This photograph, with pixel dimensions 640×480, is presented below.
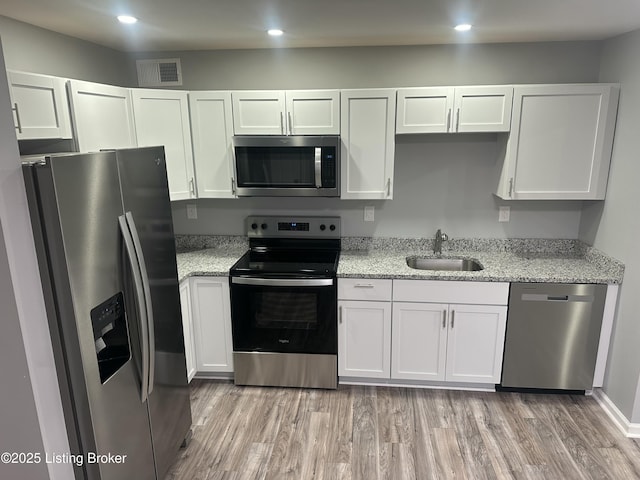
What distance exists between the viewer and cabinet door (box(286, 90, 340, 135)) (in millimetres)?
2828

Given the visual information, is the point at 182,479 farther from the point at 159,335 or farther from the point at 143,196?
the point at 143,196

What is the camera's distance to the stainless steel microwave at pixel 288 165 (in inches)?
111

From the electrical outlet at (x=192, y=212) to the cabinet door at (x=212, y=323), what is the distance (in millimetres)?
757

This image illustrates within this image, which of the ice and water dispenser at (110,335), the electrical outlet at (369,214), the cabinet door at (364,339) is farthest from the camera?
the electrical outlet at (369,214)

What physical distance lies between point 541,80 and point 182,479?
3.48 m

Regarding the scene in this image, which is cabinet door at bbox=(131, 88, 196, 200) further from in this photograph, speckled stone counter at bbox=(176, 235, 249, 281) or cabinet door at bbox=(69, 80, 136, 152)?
speckled stone counter at bbox=(176, 235, 249, 281)

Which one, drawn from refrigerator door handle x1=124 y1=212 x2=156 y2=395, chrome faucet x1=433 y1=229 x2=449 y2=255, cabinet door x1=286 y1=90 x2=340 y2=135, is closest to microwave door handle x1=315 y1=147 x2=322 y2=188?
cabinet door x1=286 y1=90 x2=340 y2=135

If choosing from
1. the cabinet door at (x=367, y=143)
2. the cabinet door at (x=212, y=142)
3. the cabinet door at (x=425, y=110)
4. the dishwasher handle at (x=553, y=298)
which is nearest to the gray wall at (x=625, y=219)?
the dishwasher handle at (x=553, y=298)

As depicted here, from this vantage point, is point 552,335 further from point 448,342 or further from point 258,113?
point 258,113

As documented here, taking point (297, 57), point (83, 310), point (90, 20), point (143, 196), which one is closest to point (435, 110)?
point (297, 57)

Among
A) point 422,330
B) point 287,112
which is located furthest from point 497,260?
point 287,112

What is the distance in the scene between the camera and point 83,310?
148 centimetres

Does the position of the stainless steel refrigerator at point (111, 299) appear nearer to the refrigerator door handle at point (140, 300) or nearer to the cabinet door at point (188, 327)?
the refrigerator door handle at point (140, 300)

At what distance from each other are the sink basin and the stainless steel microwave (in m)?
0.90
